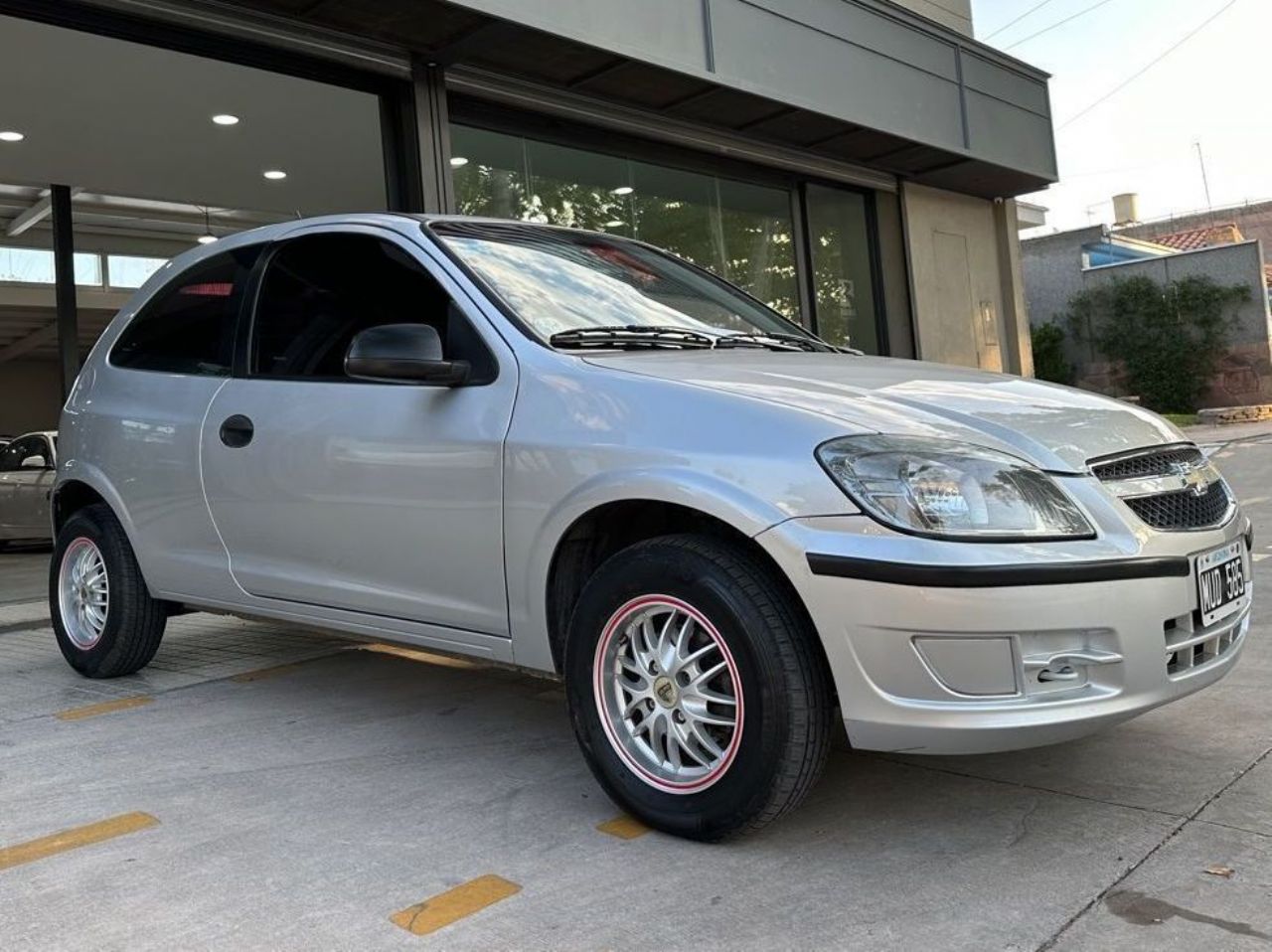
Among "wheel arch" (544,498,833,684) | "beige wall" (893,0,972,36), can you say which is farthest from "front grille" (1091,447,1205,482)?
"beige wall" (893,0,972,36)

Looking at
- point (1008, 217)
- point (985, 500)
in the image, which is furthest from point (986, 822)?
point (1008, 217)

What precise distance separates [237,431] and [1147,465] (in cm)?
282

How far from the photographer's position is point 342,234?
3.85m

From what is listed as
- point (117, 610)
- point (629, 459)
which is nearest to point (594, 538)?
point (629, 459)

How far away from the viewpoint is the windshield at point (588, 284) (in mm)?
3393

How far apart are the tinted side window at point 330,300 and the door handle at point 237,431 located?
0.59 feet

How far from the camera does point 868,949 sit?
2.21 metres

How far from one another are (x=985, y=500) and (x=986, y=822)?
906 millimetres

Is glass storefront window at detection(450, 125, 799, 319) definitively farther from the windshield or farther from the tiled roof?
the tiled roof

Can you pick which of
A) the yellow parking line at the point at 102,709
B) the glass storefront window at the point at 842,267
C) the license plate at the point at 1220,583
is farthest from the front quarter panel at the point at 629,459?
the glass storefront window at the point at 842,267

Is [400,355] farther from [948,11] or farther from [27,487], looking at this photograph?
[948,11]

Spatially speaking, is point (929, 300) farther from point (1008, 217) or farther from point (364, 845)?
point (364, 845)

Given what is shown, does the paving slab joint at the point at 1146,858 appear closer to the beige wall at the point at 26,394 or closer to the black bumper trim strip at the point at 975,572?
the black bumper trim strip at the point at 975,572

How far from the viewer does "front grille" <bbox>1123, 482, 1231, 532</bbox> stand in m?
2.67
